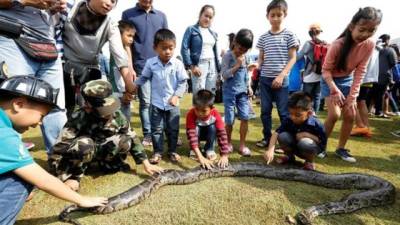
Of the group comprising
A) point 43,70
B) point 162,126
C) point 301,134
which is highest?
point 43,70

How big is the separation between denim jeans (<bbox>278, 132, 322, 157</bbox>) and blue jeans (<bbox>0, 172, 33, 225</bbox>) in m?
3.39

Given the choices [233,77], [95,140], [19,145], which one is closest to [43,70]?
[95,140]

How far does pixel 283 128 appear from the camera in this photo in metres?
4.92

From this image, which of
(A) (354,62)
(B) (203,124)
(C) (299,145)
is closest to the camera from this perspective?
(C) (299,145)

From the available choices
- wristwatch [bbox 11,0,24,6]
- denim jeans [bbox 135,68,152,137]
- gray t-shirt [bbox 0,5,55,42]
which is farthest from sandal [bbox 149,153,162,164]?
wristwatch [bbox 11,0,24,6]

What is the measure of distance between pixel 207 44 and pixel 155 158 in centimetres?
277

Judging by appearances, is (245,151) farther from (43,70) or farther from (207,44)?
(43,70)

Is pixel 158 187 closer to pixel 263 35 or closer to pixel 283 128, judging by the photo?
pixel 283 128

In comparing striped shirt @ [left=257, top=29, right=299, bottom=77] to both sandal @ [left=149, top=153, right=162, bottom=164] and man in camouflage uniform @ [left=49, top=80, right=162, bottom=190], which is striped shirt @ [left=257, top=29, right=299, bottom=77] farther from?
man in camouflage uniform @ [left=49, top=80, right=162, bottom=190]

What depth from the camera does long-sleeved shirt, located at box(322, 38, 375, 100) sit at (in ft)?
16.0

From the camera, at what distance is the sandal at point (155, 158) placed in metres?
4.92

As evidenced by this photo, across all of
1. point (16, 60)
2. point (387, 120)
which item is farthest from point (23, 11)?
point (387, 120)

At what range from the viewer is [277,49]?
5664 millimetres

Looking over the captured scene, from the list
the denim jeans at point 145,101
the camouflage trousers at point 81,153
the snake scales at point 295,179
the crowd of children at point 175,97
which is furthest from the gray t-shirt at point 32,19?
the denim jeans at point 145,101
